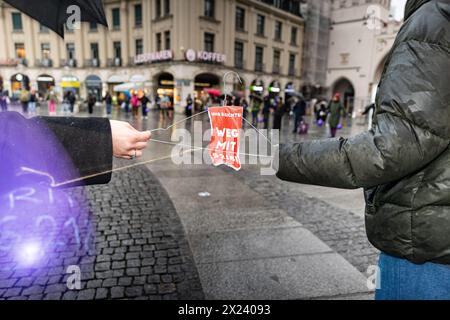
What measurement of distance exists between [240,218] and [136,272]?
179 centimetres

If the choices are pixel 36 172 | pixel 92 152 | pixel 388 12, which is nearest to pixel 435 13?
pixel 92 152

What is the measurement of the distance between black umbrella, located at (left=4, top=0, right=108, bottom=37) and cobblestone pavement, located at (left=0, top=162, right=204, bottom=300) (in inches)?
84.0

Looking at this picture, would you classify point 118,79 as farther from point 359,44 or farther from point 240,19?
point 359,44

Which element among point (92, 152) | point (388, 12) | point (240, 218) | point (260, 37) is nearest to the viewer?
point (92, 152)

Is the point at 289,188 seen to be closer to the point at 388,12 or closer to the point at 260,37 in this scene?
the point at 260,37

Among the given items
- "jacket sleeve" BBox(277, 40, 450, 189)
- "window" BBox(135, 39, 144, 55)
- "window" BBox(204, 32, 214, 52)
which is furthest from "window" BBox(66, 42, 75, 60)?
"jacket sleeve" BBox(277, 40, 450, 189)

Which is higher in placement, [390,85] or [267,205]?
[390,85]

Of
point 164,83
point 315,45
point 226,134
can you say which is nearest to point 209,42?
point 164,83

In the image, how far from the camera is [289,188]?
6145 millimetres

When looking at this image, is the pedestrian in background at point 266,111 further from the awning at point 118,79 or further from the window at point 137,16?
the awning at point 118,79

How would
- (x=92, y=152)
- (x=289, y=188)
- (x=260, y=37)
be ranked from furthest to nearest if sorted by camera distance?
(x=260, y=37) → (x=289, y=188) → (x=92, y=152)

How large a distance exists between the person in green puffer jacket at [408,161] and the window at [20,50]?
47.8 meters

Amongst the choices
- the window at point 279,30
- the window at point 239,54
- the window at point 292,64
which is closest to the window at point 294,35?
the window at point 292,64
